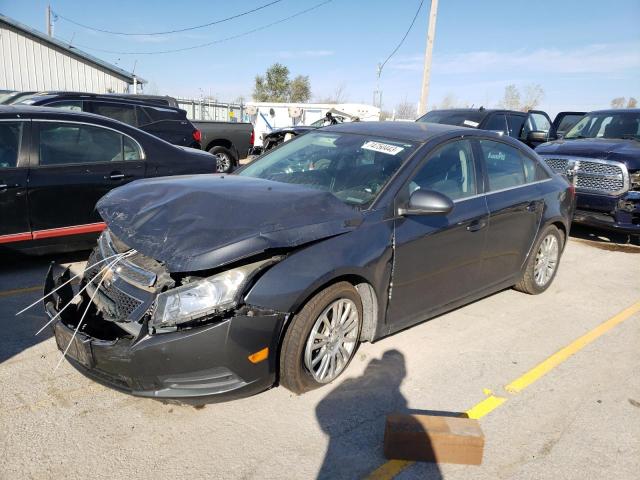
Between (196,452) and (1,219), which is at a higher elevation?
(1,219)

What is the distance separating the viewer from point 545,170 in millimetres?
5027

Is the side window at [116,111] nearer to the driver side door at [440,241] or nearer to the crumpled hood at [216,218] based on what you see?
the crumpled hood at [216,218]

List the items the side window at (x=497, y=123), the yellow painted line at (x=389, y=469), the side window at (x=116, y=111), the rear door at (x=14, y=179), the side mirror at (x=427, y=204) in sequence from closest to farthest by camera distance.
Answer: the yellow painted line at (x=389, y=469) → the side mirror at (x=427, y=204) → the rear door at (x=14, y=179) → the side window at (x=116, y=111) → the side window at (x=497, y=123)

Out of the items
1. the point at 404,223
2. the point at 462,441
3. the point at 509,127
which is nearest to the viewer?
the point at 462,441

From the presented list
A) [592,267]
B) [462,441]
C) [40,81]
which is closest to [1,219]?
[462,441]

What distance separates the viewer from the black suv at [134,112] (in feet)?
27.5

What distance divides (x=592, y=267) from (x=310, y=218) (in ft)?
16.5

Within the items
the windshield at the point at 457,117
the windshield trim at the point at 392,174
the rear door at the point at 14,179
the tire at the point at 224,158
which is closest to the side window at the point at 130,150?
the rear door at the point at 14,179

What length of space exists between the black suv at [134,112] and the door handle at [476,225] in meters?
6.79

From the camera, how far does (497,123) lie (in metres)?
10.0

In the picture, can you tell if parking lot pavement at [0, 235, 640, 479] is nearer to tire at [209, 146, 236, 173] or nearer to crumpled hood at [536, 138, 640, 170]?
crumpled hood at [536, 138, 640, 170]

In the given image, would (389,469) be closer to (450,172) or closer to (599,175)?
(450,172)

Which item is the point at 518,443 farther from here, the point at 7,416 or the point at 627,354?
the point at 7,416

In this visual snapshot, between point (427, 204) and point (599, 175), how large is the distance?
5.36 meters
